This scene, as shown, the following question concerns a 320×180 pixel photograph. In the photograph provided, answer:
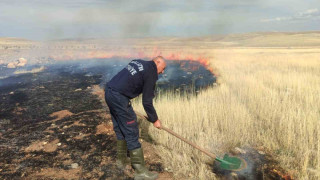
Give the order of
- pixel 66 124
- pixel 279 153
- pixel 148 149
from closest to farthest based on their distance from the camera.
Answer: pixel 279 153 → pixel 148 149 → pixel 66 124

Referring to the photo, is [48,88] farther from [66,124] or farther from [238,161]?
[238,161]

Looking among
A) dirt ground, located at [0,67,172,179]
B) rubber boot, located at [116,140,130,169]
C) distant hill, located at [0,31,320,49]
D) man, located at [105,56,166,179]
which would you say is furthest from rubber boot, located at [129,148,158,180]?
distant hill, located at [0,31,320,49]

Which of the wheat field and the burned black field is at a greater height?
the wheat field

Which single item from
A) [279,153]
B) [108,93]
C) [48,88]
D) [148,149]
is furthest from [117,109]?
[48,88]

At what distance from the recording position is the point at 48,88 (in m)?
10.8

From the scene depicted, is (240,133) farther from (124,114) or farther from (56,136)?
(56,136)

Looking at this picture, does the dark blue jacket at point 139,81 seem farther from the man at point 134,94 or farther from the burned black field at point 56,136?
the burned black field at point 56,136

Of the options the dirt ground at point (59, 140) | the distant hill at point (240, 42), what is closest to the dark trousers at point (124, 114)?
the dirt ground at point (59, 140)

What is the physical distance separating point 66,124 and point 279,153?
15.4 feet

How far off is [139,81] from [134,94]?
0.25 meters

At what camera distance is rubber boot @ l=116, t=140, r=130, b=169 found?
12.8ft

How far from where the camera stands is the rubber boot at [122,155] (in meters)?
3.90

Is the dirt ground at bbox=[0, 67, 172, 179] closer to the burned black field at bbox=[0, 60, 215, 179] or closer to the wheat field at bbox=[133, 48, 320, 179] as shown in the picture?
the burned black field at bbox=[0, 60, 215, 179]

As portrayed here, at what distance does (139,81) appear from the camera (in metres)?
3.31
